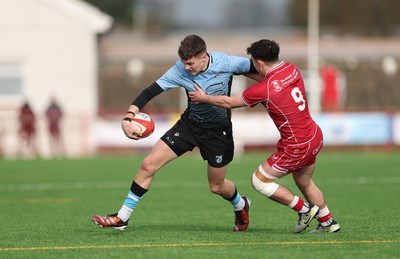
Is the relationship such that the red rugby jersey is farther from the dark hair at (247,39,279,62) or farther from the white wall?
the white wall

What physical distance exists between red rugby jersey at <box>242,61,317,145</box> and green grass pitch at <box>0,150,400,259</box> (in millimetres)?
1047

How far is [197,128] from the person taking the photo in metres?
11.5

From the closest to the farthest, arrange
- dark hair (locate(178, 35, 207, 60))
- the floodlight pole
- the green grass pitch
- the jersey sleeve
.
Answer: the green grass pitch
the jersey sleeve
dark hair (locate(178, 35, 207, 60))
the floodlight pole

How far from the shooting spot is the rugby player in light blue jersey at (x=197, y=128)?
1119 centimetres

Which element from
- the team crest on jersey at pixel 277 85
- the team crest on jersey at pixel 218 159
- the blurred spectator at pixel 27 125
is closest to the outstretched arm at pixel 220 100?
the team crest on jersey at pixel 277 85

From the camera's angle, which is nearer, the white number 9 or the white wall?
the white number 9

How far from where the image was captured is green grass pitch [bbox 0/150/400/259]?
9.75 metres

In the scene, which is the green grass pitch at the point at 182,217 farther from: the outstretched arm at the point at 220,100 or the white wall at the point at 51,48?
the white wall at the point at 51,48

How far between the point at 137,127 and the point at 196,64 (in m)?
0.90

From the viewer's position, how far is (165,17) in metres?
122

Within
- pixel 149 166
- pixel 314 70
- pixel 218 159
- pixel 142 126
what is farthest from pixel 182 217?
pixel 314 70

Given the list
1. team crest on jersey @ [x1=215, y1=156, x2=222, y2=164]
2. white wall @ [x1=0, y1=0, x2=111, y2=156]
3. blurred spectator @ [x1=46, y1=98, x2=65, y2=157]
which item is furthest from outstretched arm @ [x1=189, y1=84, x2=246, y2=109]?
white wall @ [x1=0, y1=0, x2=111, y2=156]

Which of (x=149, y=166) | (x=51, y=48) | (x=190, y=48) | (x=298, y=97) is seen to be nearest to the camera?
(x=298, y=97)

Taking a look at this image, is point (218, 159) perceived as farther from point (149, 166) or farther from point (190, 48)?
point (190, 48)
